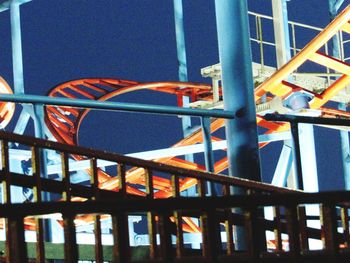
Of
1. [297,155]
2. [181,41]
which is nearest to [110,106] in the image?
[297,155]

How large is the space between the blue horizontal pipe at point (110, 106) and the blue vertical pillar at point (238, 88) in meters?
0.09

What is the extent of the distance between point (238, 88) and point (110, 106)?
27.5 inches

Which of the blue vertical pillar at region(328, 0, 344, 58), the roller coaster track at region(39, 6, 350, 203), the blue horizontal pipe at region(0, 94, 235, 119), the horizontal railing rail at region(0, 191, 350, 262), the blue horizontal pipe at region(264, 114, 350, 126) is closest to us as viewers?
the horizontal railing rail at region(0, 191, 350, 262)

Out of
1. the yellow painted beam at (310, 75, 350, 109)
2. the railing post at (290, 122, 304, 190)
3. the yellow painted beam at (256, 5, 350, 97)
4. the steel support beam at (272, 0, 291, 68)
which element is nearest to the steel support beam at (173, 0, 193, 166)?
the steel support beam at (272, 0, 291, 68)

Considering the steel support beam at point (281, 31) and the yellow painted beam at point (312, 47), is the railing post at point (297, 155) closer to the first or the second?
the yellow painted beam at point (312, 47)

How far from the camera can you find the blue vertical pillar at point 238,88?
4.24 meters

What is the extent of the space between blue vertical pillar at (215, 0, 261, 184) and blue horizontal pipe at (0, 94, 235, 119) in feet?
0.28

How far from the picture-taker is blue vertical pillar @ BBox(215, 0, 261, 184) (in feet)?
13.9

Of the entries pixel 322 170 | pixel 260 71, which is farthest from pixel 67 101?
pixel 322 170

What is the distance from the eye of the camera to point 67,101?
13.6 ft

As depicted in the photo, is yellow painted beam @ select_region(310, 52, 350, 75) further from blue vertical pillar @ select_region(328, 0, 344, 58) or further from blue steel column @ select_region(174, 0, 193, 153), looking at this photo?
blue steel column @ select_region(174, 0, 193, 153)

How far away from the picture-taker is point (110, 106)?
13.8ft

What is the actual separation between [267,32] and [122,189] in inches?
1124

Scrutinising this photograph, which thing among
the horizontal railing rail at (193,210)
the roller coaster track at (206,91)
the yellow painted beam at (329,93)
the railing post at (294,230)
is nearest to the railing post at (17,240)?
the horizontal railing rail at (193,210)
